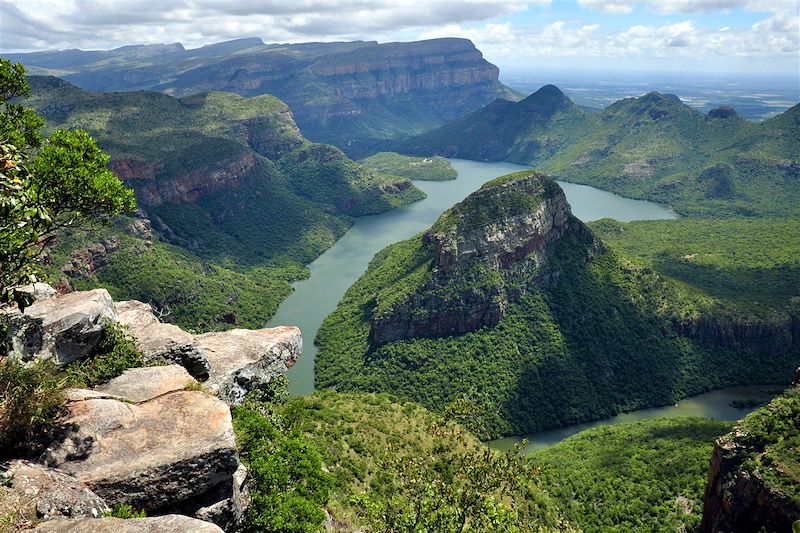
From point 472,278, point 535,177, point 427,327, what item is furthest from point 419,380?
point 535,177

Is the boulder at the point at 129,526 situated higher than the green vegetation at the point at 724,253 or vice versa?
the boulder at the point at 129,526

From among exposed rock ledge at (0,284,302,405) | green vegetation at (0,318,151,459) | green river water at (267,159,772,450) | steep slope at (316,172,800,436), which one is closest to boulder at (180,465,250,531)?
green vegetation at (0,318,151,459)

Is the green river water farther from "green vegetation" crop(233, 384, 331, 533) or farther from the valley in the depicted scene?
"green vegetation" crop(233, 384, 331, 533)

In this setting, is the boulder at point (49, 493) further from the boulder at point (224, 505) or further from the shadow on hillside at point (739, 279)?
the shadow on hillside at point (739, 279)

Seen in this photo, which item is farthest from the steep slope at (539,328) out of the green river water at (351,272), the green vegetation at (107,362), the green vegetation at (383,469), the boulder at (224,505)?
the boulder at (224,505)

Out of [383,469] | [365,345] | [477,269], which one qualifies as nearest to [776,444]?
[383,469]

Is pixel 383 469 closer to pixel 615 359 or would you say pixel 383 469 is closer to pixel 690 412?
pixel 615 359

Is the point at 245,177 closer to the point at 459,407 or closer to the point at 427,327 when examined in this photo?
the point at 427,327
